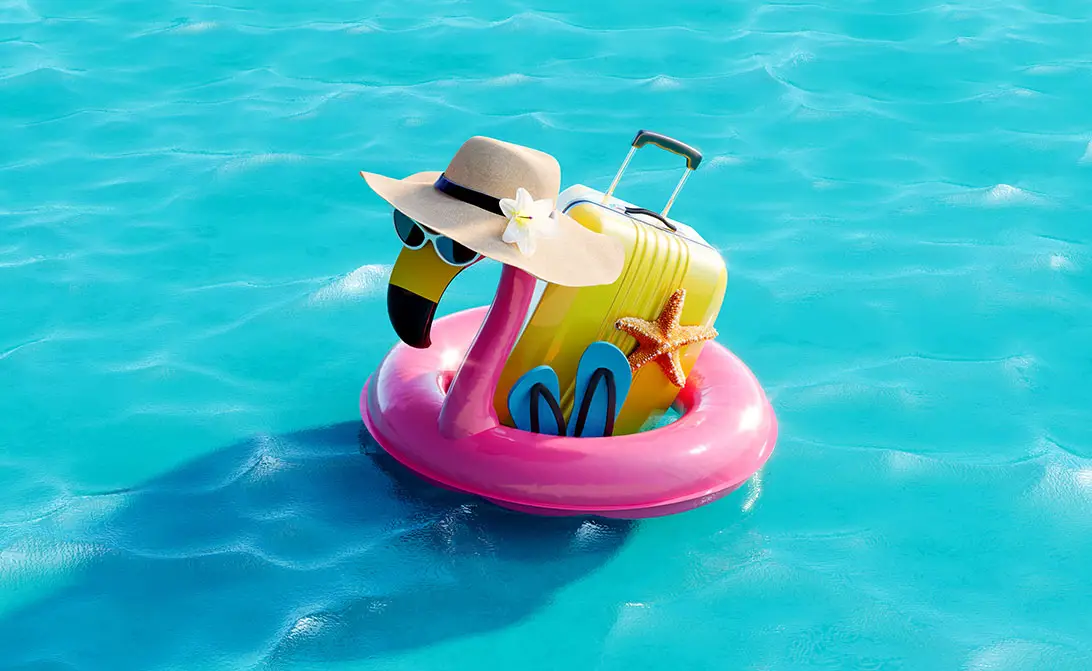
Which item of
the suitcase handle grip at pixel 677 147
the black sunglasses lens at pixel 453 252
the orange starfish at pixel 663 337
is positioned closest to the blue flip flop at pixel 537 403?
the orange starfish at pixel 663 337

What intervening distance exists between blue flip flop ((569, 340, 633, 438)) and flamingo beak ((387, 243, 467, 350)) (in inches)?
17.2

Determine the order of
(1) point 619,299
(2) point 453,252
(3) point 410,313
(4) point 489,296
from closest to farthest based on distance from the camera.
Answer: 1. (2) point 453,252
2. (3) point 410,313
3. (1) point 619,299
4. (4) point 489,296

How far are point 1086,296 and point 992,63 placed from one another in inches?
97.0

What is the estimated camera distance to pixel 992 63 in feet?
22.2

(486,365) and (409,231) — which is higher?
(409,231)

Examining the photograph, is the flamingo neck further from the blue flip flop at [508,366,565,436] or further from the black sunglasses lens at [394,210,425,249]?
the black sunglasses lens at [394,210,425,249]

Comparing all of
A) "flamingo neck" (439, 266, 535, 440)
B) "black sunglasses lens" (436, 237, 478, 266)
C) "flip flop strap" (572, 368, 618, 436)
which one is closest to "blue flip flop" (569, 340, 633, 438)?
"flip flop strap" (572, 368, 618, 436)

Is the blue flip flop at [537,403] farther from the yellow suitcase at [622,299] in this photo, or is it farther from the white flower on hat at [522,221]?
the white flower on hat at [522,221]

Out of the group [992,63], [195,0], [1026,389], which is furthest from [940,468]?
[195,0]

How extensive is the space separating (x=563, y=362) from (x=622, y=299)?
235mm

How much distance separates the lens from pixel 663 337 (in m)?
3.38

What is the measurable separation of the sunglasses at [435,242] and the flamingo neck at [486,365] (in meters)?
0.15

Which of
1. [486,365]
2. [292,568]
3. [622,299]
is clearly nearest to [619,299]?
[622,299]

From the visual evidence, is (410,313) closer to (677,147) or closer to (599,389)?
(599,389)
